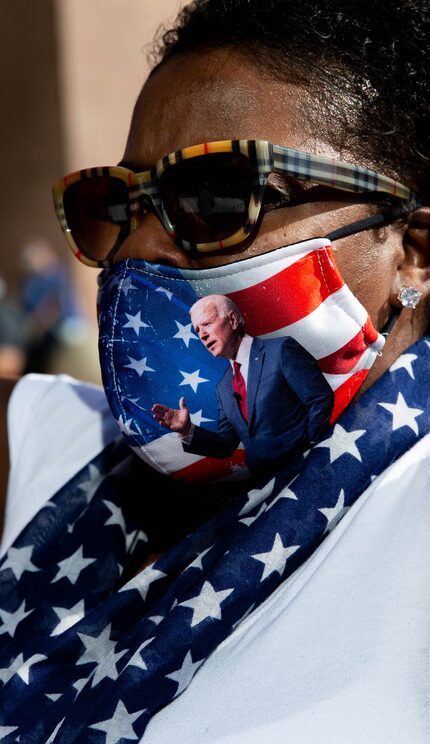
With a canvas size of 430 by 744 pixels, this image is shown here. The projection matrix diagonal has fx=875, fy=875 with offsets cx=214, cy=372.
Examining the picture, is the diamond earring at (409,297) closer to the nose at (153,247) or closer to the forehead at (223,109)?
the forehead at (223,109)

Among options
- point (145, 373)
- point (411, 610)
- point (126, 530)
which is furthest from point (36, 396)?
point (411, 610)

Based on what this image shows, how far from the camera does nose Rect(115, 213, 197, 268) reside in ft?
5.74

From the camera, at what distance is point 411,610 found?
1.50 meters

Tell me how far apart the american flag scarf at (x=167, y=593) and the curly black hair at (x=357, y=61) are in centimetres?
43

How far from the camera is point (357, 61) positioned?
1764 millimetres

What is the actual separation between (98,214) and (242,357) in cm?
55

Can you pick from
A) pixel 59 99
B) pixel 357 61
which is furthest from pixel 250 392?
pixel 59 99

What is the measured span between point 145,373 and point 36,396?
800 millimetres

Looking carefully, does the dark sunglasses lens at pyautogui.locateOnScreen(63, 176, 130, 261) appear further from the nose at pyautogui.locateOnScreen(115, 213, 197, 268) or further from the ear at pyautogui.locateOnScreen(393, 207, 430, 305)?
the ear at pyautogui.locateOnScreen(393, 207, 430, 305)

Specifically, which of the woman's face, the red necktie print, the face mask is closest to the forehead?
the woman's face

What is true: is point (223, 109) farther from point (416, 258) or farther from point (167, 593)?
point (167, 593)

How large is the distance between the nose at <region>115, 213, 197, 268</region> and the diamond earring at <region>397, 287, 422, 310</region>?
16.8 inches

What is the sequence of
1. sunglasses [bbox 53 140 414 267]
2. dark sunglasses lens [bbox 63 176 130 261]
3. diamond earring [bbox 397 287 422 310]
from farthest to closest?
dark sunglasses lens [bbox 63 176 130 261], diamond earring [bbox 397 287 422 310], sunglasses [bbox 53 140 414 267]

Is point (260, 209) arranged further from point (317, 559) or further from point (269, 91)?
point (317, 559)
